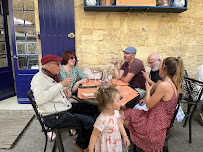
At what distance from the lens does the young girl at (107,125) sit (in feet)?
4.70

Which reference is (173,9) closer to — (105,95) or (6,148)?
(105,95)

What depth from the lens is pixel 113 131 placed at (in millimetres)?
1524

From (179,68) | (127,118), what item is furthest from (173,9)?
(127,118)

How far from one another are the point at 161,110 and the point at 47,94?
136cm

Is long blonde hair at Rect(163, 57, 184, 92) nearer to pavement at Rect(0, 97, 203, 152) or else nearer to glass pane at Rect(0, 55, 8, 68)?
pavement at Rect(0, 97, 203, 152)

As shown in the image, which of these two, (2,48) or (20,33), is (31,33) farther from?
(2,48)

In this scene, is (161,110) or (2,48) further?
(2,48)

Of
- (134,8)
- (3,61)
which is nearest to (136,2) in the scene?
(134,8)

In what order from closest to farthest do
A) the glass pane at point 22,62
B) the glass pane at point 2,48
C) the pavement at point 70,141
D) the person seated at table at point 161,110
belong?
the person seated at table at point 161,110 < the pavement at point 70,141 < the glass pane at point 22,62 < the glass pane at point 2,48

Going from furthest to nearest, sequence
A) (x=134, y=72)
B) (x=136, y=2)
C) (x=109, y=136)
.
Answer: (x=136, y=2)
(x=134, y=72)
(x=109, y=136)

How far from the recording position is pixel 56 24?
338 centimetres

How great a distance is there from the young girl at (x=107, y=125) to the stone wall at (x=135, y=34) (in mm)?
2201

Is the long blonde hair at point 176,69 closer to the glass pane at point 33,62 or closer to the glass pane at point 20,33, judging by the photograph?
the glass pane at point 33,62

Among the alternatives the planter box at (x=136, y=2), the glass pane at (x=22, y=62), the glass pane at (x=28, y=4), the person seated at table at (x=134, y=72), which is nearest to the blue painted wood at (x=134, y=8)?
the planter box at (x=136, y=2)
